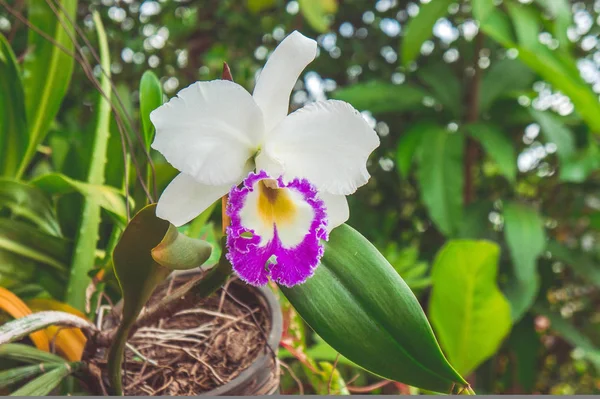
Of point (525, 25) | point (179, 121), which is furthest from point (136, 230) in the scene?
point (525, 25)

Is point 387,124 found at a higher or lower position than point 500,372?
higher

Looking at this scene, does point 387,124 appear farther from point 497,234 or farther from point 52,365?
point 52,365

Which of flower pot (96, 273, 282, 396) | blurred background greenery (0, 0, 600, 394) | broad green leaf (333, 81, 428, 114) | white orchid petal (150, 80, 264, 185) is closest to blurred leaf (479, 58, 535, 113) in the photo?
blurred background greenery (0, 0, 600, 394)

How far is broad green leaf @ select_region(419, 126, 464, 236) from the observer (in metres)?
1.17

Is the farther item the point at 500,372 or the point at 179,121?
the point at 500,372

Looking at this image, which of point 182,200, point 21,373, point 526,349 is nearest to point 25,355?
point 21,373

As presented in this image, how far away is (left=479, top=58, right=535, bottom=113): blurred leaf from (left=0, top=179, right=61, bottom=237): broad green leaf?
1.04m

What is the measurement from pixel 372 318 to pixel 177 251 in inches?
5.2

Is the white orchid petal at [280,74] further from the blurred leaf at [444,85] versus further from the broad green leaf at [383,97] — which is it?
the blurred leaf at [444,85]

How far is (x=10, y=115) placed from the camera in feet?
1.98

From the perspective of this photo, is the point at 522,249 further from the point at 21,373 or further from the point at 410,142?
the point at 21,373

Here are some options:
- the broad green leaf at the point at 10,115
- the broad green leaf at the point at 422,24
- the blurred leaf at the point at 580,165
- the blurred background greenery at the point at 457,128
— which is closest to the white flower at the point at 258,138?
the broad green leaf at the point at 10,115

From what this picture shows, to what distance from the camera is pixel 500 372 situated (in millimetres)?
1631

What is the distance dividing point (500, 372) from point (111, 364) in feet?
4.88
